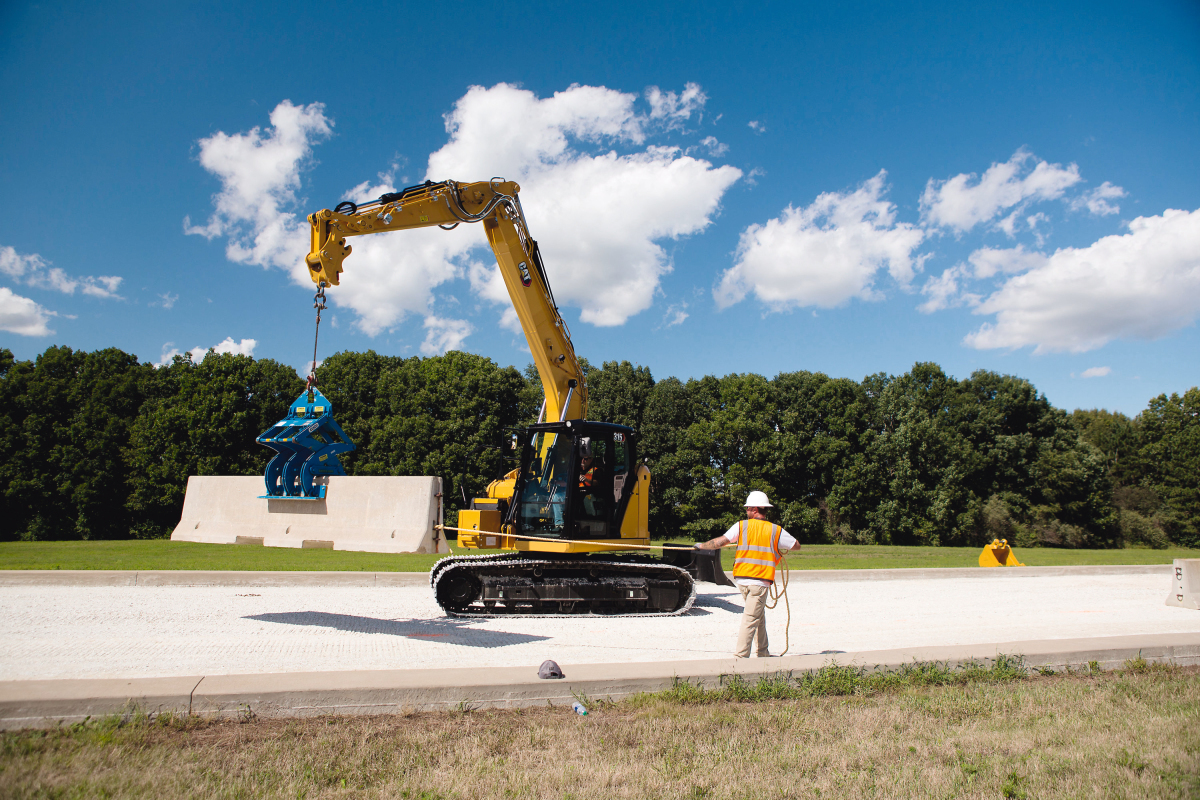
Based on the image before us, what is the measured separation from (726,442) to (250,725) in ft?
139

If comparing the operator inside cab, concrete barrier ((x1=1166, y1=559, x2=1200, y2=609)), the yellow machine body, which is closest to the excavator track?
the yellow machine body

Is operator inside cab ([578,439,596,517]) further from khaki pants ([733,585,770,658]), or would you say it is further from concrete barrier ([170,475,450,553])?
concrete barrier ([170,475,450,553])

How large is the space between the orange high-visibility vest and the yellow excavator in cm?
351

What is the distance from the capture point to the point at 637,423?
45750mm

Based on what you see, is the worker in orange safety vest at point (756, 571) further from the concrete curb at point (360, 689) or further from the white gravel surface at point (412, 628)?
the white gravel surface at point (412, 628)

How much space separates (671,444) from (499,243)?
1365 inches

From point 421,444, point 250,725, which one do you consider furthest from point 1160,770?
point 421,444

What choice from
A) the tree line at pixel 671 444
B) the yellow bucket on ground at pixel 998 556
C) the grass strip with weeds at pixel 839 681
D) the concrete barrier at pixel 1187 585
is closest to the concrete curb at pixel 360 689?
the grass strip with weeds at pixel 839 681

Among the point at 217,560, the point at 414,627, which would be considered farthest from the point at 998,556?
the point at 217,560

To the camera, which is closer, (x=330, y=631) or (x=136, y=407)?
(x=330, y=631)

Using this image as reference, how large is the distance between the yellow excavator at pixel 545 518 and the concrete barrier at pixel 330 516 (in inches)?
214

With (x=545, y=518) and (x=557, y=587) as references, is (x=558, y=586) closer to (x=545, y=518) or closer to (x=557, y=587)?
(x=557, y=587)

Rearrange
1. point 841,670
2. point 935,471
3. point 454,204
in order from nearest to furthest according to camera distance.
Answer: point 841,670
point 454,204
point 935,471

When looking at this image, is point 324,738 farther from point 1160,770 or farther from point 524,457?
point 524,457
